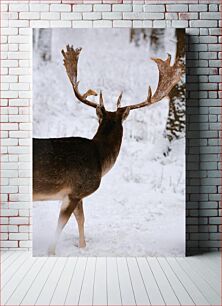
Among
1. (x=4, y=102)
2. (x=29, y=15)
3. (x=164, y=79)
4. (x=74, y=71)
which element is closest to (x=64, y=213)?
(x=4, y=102)

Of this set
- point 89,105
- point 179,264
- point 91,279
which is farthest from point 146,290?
point 89,105

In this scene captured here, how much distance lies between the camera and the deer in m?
5.13

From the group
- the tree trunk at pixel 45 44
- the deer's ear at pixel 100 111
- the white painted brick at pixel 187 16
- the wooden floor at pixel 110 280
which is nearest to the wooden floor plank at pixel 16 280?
the wooden floor at pixel 110 280

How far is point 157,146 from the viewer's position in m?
5.18

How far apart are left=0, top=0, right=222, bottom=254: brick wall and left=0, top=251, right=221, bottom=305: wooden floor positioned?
14.3 inches

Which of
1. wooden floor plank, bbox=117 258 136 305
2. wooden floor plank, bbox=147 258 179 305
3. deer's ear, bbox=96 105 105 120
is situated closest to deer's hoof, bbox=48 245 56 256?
wooden floor plank, bbox=117 258 136 305

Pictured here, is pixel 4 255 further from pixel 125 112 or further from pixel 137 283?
pixel 125 112

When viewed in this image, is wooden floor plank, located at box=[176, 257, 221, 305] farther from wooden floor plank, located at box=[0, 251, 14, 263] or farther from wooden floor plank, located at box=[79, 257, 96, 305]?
wooden floor plank, located at box=[0, 251, 14, 263]

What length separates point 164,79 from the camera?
514cm

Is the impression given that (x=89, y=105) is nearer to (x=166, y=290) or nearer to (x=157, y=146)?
(x=157, y=146)

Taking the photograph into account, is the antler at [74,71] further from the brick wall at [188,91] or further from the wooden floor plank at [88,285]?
the wooden floor plank at [88,285]

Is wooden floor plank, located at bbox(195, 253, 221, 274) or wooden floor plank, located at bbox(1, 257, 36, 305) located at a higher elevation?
wooden floor plank, located at bbox(195, 253, 221, 274)

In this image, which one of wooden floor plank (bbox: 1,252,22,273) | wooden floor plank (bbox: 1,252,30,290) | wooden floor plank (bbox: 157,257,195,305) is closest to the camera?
wooden floor plank (bbox: 157,257,195,305)

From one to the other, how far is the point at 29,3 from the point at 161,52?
1.34m
